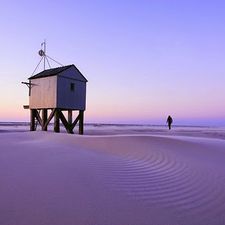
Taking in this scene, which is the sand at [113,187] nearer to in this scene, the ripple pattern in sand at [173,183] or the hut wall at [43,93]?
the ripple pattern in sand at [173,183]

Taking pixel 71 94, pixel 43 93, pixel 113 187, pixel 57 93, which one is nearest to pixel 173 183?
pixel 113 187

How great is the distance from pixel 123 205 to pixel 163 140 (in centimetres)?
473

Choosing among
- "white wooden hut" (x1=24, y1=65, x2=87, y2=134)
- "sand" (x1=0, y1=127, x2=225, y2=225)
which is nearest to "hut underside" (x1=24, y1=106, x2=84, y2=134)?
"white wooden hut" (x1=24, y1=65, x2=87, y2=134)

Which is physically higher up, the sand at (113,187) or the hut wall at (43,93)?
the hut wall at (43,93)

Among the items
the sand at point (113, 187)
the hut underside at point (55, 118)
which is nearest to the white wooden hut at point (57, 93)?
the hut underside at point (55, 118)

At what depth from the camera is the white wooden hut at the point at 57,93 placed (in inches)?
635

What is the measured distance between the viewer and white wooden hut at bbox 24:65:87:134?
16.1 meters

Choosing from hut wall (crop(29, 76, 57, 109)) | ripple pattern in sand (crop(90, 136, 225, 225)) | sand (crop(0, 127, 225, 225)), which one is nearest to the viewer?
sand (crop(0, 127, 225, 225))

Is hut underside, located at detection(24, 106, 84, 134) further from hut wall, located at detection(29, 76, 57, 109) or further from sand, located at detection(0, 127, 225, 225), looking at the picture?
sand, located at detection(0, 127, 225, 225)

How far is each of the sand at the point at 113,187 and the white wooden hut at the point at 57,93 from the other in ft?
30.7

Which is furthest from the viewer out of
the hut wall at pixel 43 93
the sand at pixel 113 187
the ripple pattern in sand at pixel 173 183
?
the hut wall at pixel 43 93

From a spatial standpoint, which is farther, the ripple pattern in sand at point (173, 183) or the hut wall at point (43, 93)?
the hut wall at point (43, 93)

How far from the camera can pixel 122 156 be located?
6621mm

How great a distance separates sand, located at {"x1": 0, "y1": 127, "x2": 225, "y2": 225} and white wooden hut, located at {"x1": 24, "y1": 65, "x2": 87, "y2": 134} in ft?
30.7
